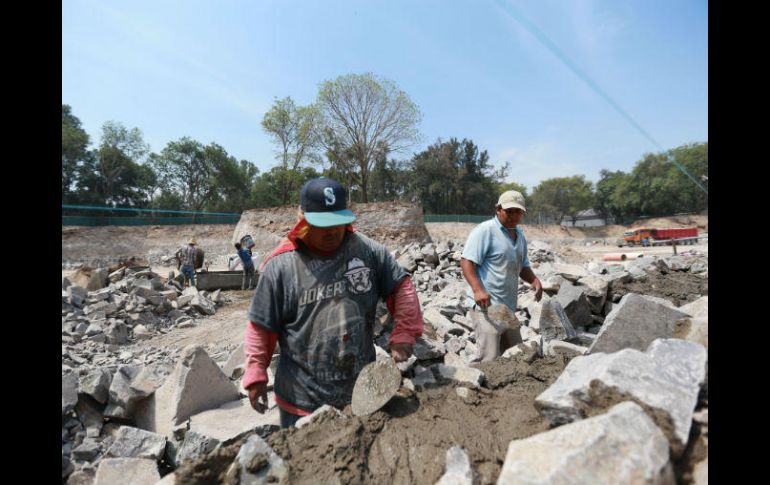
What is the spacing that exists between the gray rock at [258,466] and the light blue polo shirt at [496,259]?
94.9 inches

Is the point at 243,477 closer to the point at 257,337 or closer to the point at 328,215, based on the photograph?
the point at 257,337

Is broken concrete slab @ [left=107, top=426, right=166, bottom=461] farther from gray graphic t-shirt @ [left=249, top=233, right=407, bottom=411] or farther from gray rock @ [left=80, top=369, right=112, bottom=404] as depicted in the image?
gray graphic t-shirt @ [left=249, top=233, right=407, bottom=411]

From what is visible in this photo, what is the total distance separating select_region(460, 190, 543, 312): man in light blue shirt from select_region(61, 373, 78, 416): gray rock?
11.4 ft

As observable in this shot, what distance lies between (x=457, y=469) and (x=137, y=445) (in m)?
2.39

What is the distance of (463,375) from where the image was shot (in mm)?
1787


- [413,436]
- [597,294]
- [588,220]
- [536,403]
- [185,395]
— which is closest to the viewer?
[536,403]

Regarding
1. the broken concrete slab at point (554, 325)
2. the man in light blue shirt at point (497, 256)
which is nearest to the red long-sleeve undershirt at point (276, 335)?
the man in light blue shirt at point (497, 256)

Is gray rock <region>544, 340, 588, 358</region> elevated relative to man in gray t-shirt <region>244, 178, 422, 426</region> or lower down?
lower down

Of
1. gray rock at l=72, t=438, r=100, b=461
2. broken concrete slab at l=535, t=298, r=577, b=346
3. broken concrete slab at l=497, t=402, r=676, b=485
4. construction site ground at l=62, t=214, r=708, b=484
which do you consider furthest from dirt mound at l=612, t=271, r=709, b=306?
gray rock at l=72, t=438, r=100, b=461

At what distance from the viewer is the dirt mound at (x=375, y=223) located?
19.4 metres

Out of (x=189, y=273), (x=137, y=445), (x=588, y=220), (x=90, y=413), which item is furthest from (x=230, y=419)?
(x=588, y=220)

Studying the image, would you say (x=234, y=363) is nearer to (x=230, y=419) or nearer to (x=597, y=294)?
(x=230, y=419)

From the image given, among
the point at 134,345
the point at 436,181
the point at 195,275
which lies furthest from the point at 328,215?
the point at 436,181

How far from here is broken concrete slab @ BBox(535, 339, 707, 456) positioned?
3.38ft
